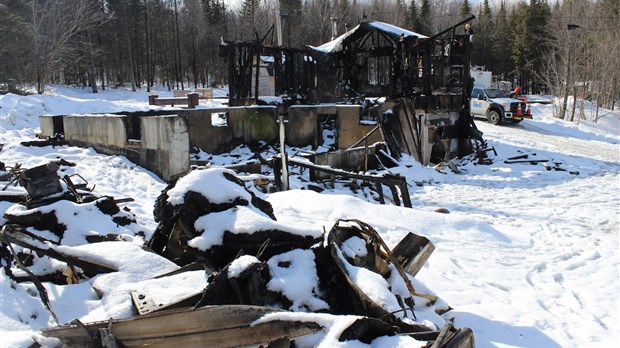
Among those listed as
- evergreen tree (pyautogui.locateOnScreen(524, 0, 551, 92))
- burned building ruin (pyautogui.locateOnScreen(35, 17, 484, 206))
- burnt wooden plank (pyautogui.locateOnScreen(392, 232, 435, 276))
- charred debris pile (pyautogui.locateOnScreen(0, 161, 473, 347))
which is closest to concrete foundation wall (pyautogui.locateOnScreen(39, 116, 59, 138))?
burned building ruin (pyautogui.locateOnScreen(35, 17, 484, 206))

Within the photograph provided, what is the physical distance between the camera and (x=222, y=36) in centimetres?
3456

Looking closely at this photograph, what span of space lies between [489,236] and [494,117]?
20529 mm

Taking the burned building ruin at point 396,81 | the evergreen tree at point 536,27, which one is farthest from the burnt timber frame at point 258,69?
the evergreen tree at point 536,27

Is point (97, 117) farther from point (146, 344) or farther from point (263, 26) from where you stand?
point (263, 26)

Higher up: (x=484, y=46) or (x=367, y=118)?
(x=484, y=46)

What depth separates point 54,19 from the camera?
32.3 meters

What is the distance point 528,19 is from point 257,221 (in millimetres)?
63364

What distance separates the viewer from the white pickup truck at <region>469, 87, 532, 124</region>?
84.6 ft

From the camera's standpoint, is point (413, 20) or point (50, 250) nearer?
point (50, 250)

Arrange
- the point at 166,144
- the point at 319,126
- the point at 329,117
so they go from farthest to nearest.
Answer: the point at 329,117, the point at 319,126, the point at 166,144

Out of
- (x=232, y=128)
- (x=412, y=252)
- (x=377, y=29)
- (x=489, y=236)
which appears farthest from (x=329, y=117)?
(x=412, y=252)

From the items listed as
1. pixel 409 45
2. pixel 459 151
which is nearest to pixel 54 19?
pixel 409 45

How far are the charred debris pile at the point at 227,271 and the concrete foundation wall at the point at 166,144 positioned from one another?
5.04 m

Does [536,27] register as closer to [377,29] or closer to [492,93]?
[492,93]
